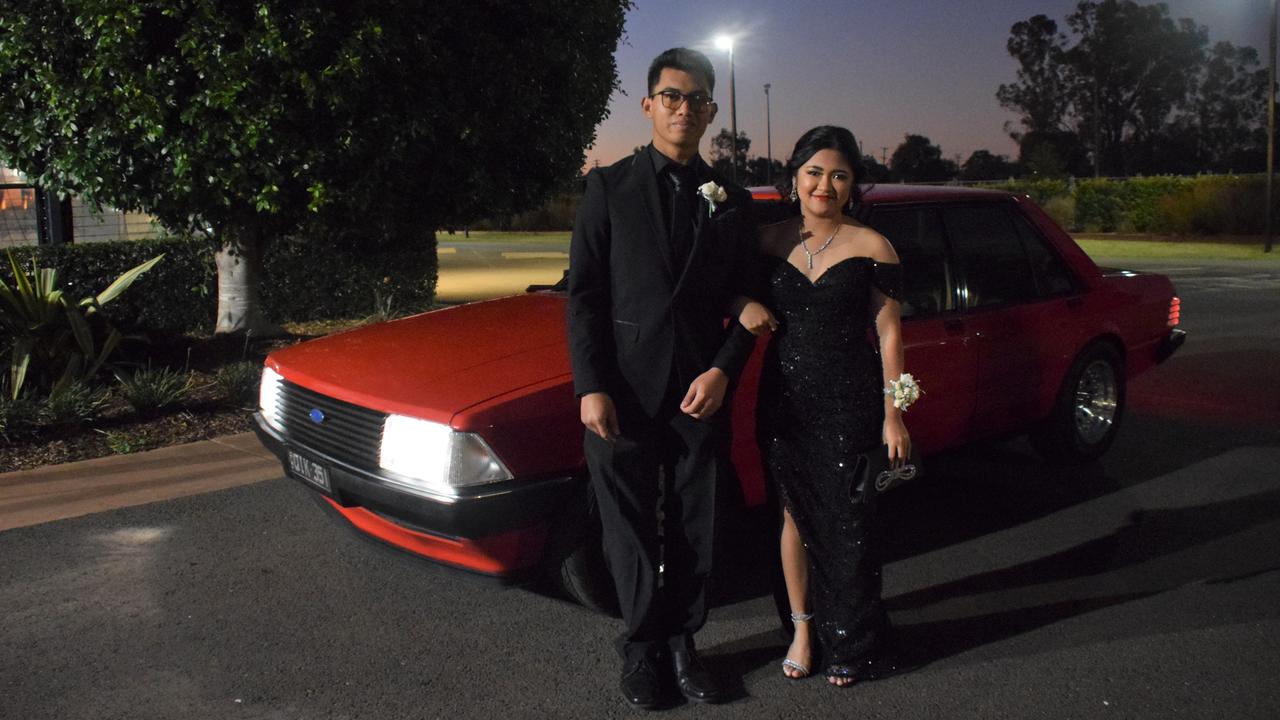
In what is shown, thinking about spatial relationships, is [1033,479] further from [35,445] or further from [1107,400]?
[35,445]

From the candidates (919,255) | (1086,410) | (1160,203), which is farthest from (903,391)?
(1160,203)

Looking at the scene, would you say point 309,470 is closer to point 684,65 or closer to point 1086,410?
point 684,65

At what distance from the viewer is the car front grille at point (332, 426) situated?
388 cm

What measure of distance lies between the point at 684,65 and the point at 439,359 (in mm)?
1496

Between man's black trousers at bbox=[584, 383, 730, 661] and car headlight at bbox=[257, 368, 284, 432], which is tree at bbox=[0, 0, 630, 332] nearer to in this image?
car headlight at bbox=[257, 368, 284, 432]

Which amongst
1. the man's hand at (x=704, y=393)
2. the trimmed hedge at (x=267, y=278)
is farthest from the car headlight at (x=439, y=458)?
the trimmed hedge at (x=267, y=278)

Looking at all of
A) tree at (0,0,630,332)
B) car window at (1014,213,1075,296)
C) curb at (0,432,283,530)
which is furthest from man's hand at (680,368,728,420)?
tree at (0,0,630,332)

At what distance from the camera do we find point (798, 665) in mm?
3625

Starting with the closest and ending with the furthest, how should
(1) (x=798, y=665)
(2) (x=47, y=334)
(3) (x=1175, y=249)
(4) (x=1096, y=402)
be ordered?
(1) (x=798, y=665) → (4) (x=1096, y=402) → (2) (x=47, y=334) → (3) (x=1175, y=249)

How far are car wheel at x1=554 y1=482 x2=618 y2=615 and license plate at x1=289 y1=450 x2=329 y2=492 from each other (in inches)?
35.3

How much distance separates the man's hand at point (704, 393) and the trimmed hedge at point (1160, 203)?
Answer: 112ft

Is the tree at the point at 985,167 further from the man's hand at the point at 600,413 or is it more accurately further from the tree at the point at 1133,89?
the man's hand at the point at 600,413

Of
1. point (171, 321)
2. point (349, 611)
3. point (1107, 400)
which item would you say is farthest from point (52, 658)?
point (171, 321)

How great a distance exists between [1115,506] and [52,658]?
452 cm
